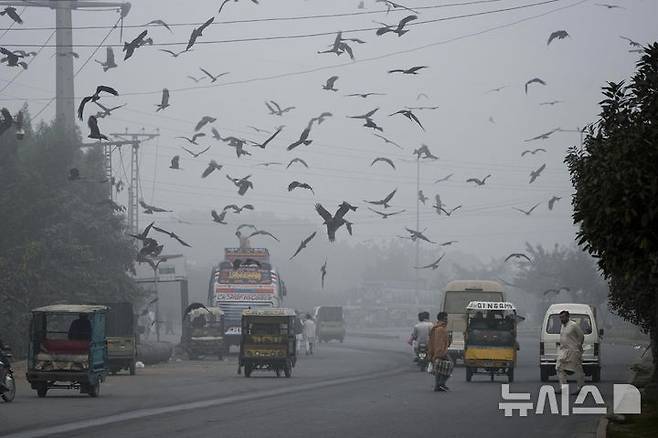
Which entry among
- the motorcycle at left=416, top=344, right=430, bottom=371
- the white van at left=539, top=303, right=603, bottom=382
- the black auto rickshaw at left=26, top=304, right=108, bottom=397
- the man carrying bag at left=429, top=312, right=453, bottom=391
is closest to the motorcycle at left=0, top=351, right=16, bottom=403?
Answer: the black auto rickshaw at left=26, top=304, right=108, bottom=397

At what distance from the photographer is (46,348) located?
28625 millimetres

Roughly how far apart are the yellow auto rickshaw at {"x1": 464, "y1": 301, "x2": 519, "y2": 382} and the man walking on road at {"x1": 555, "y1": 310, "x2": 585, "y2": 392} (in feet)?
25.7

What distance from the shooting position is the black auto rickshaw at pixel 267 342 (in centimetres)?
3788

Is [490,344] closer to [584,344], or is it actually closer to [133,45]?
[584,344]

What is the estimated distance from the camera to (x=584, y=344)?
3319 centimetres

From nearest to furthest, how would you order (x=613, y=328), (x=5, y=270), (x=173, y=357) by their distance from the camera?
(x=5, y=270), (x=173, y=357), (x=613, y=328)

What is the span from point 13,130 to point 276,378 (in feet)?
94.3

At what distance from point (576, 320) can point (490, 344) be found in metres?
2.42

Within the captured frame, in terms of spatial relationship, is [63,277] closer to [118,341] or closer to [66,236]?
[66,236]

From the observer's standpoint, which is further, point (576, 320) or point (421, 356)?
point (421, 356)

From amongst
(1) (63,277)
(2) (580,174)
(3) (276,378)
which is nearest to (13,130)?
(1) (63,277)

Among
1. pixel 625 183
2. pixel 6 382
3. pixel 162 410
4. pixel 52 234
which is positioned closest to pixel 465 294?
pixel 52 234

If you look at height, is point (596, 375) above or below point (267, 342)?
below

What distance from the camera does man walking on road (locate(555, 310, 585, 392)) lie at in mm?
25594
